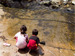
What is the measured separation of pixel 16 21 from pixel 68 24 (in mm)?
2905

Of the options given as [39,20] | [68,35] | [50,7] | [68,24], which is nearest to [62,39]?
[68,35]

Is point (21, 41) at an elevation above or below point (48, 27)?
above

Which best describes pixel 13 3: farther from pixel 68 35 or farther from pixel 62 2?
pixel 68 35

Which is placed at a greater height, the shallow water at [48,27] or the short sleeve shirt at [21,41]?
the short sleeve shirt at [21,41]

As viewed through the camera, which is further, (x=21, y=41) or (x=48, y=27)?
(x=48, y=27)

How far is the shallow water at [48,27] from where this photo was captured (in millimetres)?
4473

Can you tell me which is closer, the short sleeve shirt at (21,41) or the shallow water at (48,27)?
the short sleeve shirt at (21,41)

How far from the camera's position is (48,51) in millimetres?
3883

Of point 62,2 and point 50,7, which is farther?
point 62,2

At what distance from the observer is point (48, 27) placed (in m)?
5.52

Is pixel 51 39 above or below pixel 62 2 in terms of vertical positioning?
below

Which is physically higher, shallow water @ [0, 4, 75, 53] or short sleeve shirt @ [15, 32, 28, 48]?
short sleeve shirt @ [15, 32, 28, 48]

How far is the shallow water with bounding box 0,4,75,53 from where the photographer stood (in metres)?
4.47

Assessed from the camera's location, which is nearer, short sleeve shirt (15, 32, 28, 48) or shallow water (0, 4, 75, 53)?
short sleeve shirt (15, 32, 28, 48)
